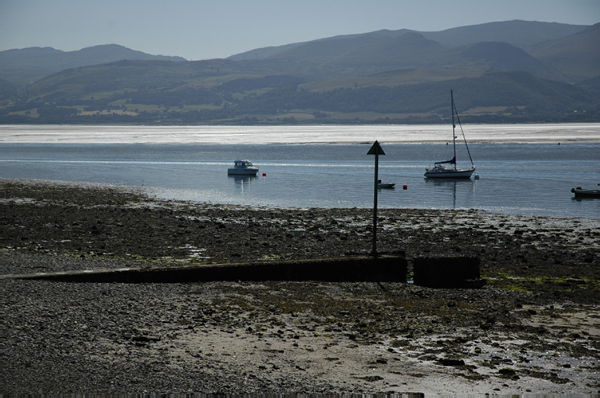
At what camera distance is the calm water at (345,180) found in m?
38.2

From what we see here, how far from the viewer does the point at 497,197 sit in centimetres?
4150

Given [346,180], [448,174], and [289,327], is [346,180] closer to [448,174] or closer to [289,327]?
[448,174]

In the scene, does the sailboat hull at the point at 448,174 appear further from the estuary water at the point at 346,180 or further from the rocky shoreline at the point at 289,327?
the rocky shoreline at the point at 289,327

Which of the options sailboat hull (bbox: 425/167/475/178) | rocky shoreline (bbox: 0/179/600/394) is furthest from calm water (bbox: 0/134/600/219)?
rocky shoreline (bbox: 0/179/600/394)

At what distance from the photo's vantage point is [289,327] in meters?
10.5

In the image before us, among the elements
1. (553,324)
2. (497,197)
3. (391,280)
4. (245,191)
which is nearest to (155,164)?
(245,191)

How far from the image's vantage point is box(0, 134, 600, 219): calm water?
125 ft

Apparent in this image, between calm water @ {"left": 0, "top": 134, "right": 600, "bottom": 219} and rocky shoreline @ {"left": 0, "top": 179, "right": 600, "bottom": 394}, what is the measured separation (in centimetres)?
1744

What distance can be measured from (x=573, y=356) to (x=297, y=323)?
4823 mm

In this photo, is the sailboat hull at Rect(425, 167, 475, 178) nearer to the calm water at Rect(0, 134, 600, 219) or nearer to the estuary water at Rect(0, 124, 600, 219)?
the calm water at Rect(0, 134, 600, 219)

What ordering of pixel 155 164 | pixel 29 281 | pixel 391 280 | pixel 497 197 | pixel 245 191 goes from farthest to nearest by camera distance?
pixel 155 164, pixel 245 191, pixel 497 197, pixel 391 280, pixel 29 281

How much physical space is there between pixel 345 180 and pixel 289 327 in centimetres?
4392

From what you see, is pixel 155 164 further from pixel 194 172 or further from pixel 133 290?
pixel 133 290

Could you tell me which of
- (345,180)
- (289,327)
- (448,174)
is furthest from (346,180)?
(289,327)
